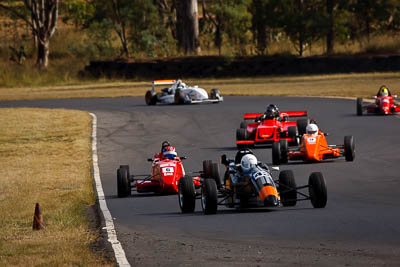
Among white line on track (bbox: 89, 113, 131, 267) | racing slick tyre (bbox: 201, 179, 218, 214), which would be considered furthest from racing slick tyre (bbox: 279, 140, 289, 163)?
racing slick tyre (bbox: 201, 179, 218, 214)

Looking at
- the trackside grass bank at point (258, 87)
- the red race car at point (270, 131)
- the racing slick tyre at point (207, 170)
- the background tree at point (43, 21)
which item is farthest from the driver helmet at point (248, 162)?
the background tree at point (43, 21)

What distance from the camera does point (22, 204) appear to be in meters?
15.4

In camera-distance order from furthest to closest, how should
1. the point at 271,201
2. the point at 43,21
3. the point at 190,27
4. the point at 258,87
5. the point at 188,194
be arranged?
the point at 43,21 < the point at 190,27 < the point at 258,87 < the point at 188,194 < the point at 271,201

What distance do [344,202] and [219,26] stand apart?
185 ft

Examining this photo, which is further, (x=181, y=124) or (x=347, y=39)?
(x=347, y=39)

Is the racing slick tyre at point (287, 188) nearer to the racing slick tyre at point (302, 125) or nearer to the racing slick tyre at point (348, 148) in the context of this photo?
the racing slick tyre at point (348, 148)

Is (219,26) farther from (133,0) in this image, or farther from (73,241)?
(73,241)

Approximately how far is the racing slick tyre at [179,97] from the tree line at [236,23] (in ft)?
74.0

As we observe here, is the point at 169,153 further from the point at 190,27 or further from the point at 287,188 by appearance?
the point at 190,27

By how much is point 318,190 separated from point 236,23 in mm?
54647

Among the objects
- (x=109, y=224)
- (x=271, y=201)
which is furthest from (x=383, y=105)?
(x=109, y=224)

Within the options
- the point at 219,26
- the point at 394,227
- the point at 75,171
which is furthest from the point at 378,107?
the point at 219,26

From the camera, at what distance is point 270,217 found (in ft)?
42.1

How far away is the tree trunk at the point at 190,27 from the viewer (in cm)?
6547
